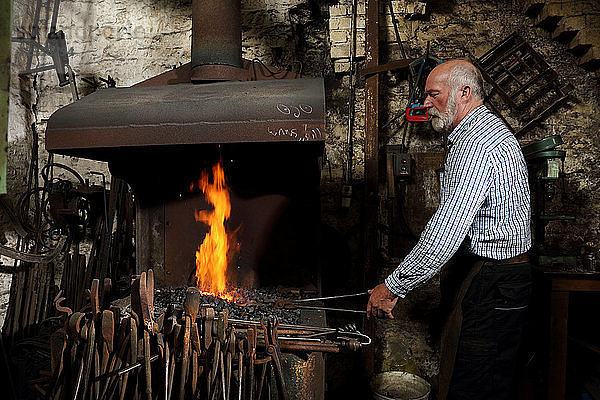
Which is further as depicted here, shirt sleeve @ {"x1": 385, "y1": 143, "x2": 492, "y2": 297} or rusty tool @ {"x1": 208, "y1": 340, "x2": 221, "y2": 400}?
shirt sleeve @ {"x1": 385, "y1": 143, "x2": 492, "y2": 297}

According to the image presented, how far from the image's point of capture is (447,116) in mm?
1972

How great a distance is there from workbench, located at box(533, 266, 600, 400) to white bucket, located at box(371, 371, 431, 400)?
66 centimetres

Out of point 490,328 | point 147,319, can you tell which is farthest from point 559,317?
point 147,319

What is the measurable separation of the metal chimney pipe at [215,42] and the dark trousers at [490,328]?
159 centimetres

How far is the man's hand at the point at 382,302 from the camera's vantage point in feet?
6.15

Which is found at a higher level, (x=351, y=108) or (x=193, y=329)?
(x=351, y=108)

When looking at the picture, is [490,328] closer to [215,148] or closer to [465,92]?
[465,92]

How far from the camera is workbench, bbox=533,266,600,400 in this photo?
7.61 feet

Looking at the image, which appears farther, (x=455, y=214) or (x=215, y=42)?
(x=215, y=42)

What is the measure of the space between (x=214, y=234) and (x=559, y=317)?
1.98 m

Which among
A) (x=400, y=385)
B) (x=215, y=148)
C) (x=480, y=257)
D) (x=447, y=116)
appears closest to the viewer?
(x=480, y=257)

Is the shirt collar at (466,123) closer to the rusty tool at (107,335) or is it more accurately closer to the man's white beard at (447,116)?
the man's white beard at (447,116)

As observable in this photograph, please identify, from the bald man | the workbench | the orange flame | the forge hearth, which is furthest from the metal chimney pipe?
the workbench

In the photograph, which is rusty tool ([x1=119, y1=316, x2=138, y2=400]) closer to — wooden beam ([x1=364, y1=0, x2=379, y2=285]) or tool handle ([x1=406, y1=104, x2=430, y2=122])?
wooden beam ([x1=364, y1=0, x2=379, y2=285])
